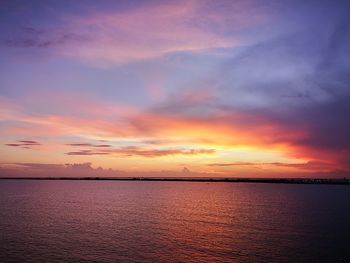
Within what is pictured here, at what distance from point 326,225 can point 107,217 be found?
2012 inches

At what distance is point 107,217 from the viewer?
255 feet

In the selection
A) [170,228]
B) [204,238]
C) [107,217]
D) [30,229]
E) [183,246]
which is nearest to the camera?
[183,246]

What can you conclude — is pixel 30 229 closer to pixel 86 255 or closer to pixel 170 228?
pixel 86 255

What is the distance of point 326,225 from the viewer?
68.6 metres

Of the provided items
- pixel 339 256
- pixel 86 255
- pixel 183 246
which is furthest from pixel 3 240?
pixel 339 256

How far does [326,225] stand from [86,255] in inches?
2065

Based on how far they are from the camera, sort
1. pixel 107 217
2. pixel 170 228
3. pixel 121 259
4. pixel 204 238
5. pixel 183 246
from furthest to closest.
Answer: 1. pixel 107 217
2. pixel 170 228
3. pixel 204 238
4. pixel 183 246
5. pixel 121 259

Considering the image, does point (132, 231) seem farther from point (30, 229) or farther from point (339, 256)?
point (339, 256)

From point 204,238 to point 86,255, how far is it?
2108 cm

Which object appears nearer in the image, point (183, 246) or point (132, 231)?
point (183, 246)

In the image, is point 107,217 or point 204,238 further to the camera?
point 107,217

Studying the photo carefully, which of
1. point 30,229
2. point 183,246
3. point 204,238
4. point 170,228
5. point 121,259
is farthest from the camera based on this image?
point 170,228

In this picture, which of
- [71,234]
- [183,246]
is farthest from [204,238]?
[71,234]

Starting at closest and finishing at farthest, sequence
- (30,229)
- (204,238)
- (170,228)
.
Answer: (204,238), (30,229), (170,228)
